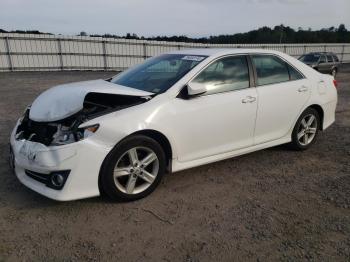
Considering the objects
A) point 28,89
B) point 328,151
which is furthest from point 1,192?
point 28,89

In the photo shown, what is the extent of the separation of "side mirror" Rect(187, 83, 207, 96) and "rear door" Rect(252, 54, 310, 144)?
101 cm

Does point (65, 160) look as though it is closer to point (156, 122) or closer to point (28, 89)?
point (156, 122)

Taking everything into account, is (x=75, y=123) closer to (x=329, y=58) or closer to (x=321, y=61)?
(x=321, y=61)

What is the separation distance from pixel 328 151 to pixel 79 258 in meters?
4.12

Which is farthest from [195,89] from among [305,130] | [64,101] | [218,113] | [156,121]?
[305,130]

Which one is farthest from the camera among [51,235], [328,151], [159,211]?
[328,151]

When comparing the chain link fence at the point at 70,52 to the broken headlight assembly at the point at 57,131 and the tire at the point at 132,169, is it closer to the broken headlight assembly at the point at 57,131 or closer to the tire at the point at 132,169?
the broken headlight assembly at the point at 57,131

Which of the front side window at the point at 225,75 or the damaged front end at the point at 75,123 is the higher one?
the front side window at the point at 225,75

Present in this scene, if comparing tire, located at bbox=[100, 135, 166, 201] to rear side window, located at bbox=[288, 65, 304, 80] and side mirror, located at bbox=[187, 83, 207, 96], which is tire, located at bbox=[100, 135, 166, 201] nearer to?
side mirror, located at bbox=[187, 83, 207, 96]

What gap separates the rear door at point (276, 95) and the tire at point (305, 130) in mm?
169

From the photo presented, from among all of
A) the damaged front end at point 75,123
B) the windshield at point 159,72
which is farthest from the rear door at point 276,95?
the damaged front end at point 75,123

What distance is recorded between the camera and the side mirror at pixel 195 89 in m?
A: 3.65

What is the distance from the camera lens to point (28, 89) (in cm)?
1245

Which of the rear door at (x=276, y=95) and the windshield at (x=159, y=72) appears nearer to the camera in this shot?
the windshield at (x=159, y=72)
